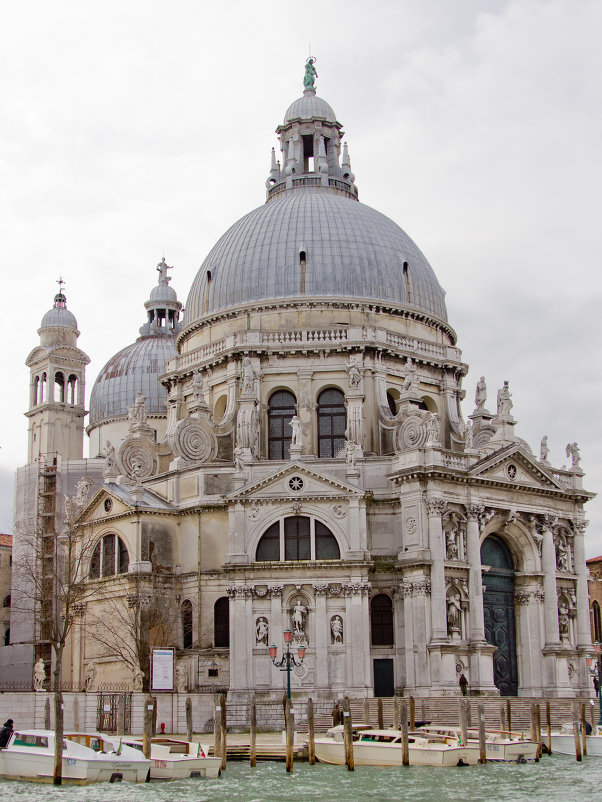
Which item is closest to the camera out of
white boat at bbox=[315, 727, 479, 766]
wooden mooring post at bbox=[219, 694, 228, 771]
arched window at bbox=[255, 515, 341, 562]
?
wooden mooring post at bbox=[219, 694, 228, 771]

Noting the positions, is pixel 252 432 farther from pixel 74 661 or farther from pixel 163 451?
pixel 74 661

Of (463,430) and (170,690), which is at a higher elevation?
(463,430)

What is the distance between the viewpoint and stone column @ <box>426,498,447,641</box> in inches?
1896

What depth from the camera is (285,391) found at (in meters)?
56.8

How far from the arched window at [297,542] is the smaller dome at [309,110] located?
26.2m

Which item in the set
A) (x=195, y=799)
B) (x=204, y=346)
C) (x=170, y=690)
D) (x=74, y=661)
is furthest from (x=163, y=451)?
(x=195, y=799)

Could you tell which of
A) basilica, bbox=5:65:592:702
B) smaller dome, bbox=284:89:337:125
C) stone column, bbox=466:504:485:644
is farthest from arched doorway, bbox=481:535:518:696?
smaller dome, bbox=284:89:337:125

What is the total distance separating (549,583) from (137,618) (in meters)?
18.0

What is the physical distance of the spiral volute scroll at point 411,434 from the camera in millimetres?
51500

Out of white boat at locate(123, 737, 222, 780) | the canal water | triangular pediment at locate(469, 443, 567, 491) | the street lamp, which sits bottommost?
the canal water

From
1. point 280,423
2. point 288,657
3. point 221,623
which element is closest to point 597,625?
point 280,423

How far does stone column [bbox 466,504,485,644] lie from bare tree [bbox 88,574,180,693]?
12.7 metres

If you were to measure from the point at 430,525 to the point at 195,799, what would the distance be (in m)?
22.0

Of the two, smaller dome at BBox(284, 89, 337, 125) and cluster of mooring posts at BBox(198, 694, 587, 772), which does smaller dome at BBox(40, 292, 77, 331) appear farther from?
cluster of mooring posts at BBox(198, 694, 587, 772)
